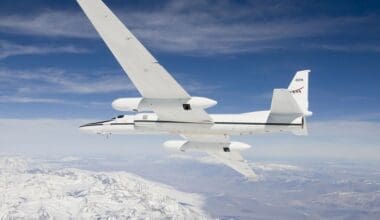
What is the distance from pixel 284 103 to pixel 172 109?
8542mm

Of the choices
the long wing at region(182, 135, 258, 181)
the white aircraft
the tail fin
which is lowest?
the long wing at region(182, 135, 258, 181)

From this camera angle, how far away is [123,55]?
82.1 feet

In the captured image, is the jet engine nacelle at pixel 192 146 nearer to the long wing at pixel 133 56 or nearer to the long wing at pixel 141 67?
the long wing at pixel 141 67

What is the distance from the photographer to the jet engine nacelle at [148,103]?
92.9 ft

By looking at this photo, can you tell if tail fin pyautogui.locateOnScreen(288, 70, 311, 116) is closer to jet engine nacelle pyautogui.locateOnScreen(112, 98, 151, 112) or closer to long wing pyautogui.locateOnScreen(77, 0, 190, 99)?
long wing pyautogui.locateOnScreen(77, 0, 190, 99)

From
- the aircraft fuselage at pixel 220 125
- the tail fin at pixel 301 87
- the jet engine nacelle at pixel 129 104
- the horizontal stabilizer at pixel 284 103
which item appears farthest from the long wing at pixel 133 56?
Result: the tail fin at pixel 301 87

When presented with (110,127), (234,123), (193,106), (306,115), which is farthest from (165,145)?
(306,115)

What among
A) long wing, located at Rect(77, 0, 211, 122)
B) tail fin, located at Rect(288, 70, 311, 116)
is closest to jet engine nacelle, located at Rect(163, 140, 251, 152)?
long wing, located at Rect(77, 0, 211, 122)

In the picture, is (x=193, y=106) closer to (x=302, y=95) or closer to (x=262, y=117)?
(x=262, y=117)

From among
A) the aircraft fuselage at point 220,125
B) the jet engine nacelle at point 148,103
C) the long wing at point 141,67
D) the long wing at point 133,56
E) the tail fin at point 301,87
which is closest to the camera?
the long wing at point 133,56

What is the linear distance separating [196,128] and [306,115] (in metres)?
9.37

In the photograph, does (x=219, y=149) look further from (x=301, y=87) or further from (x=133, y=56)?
(x=133, y=56)

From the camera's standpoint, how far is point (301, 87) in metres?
34.2

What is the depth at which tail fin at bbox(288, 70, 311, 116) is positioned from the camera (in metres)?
33.9
